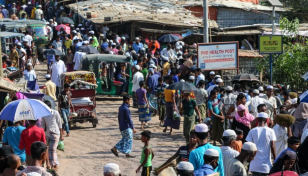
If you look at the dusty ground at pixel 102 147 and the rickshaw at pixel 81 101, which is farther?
the rickshaw at pixel 81 101

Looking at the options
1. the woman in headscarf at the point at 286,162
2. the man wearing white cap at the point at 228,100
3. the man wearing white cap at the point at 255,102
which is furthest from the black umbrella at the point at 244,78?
the woman in headscarf at the point at 286,162

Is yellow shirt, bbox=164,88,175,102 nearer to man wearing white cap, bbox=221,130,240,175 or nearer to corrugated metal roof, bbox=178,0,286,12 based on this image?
man wearing white cap, bbox=221,130,240,175

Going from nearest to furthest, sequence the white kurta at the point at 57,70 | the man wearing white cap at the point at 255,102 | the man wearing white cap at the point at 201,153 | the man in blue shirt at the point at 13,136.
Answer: the man wearing white cap at the point at 201,153 → the man in blue shirt at the point at 13,136 → the man wearing white cap at the point at 255,102 → the white kurta at the point at 57,70

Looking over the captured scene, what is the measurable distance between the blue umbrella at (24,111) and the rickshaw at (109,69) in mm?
9830

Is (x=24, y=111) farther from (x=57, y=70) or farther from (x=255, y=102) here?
(x=57, y=70)

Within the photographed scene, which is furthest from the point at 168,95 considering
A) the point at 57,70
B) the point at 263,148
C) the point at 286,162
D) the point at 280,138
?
the point at 286,162

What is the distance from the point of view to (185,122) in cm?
1466

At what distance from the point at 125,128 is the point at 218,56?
21.0ft

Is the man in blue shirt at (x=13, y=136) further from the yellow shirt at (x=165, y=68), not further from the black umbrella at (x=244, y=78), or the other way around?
the yellow shirt at (x=165, y=68)

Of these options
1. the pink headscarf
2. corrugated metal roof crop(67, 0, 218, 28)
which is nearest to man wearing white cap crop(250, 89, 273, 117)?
the pink headscarf

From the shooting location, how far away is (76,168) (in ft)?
44.4

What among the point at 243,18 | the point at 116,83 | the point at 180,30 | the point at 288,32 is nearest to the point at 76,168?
the point at 116,83

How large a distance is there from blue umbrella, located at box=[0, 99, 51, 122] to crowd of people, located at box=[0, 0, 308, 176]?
0.19 m

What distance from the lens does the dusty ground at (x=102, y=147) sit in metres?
13.5
